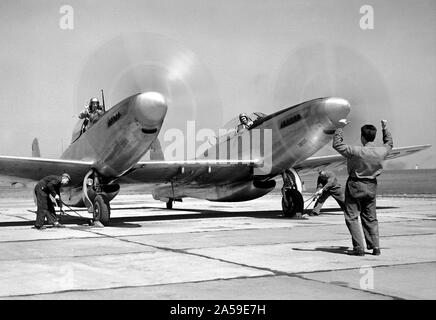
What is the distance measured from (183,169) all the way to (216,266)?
9.93 m

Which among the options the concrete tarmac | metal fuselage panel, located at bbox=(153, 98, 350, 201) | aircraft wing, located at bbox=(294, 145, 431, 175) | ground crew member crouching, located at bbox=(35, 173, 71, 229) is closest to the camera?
the concrete tarmac

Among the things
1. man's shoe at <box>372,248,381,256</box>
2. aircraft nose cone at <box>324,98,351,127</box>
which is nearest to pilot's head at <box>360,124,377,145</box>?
man's shoe at <box>372,248,381,256</box>

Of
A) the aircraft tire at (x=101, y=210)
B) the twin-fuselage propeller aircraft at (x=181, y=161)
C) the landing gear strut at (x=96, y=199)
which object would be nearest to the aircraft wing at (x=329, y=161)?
the twin-fuselage propeller aircraft at (x=181, y=161)

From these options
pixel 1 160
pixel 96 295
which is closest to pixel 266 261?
pixel 96 295

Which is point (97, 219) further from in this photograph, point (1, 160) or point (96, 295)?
point (96, 295)

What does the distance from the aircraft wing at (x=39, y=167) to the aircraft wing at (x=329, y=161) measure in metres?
6.91

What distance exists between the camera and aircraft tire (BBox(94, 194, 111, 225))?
42.8ft

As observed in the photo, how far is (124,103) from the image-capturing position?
12391mm

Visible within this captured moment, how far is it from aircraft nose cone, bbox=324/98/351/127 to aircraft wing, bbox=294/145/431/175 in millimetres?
4127

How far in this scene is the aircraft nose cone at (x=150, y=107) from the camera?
11.7 metres

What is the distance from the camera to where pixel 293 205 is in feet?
49.9

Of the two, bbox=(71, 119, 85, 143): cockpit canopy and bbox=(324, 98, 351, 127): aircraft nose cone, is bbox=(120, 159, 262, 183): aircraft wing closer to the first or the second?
bbox=(71, 119, 85, 143): cockpit canopy

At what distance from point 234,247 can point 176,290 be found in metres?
3.31

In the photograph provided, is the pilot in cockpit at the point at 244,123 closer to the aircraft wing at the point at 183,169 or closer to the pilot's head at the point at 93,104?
the aircraft wing at the point at 183,169
